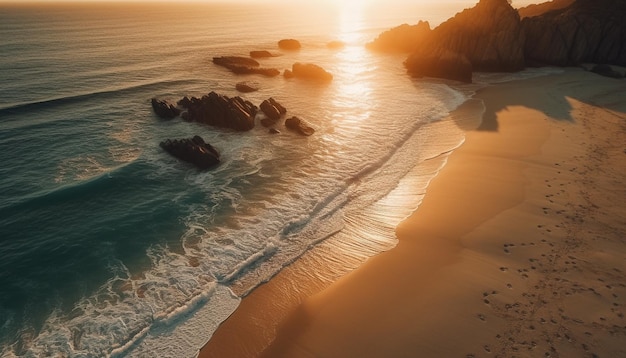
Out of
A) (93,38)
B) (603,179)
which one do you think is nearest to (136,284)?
(603,179)

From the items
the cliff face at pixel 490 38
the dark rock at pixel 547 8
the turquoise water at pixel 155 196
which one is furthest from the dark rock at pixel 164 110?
the dark rock at pixel 547 8

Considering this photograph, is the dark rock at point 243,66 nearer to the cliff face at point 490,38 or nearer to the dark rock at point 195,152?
the cliff face at point 490,38

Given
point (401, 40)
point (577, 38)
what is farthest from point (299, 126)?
point (401, 40)

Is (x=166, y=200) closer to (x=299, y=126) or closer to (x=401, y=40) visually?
(x=299, y=126)

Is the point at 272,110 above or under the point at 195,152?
above

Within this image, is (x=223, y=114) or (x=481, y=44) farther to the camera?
(x=481, y=44)

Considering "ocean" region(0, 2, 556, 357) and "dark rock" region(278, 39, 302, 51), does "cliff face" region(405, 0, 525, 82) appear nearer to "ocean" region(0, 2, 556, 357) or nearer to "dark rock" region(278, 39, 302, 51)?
"ocean" region(0, 2, 556, 357)
